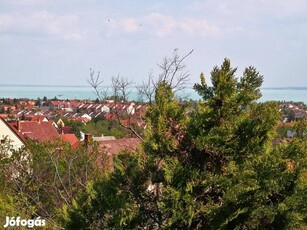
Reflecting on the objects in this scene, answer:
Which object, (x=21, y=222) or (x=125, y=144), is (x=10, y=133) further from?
(x=21, y=222)

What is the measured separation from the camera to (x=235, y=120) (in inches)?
281

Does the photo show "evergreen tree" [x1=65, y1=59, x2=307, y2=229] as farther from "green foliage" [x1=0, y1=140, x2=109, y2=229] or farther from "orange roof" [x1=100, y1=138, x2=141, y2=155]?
"green foliage" [x1=0, y1=140, x2=109, y2=229]

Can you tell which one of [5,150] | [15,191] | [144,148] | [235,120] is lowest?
[15,191]

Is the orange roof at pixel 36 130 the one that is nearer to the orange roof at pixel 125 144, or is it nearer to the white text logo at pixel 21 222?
the orange roof at pixel 125 144

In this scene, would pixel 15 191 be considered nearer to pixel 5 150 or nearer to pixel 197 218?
pixel 5 150

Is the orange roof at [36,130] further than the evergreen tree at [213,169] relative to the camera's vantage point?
Yes

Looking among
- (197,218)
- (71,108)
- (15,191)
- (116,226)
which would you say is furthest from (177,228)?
(71,108)

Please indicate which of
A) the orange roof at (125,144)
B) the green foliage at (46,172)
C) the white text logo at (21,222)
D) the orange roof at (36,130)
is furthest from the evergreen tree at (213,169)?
the orange roof at (36,130)

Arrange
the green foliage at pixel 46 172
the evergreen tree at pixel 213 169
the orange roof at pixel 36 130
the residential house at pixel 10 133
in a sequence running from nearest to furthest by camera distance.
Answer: the evergreen tree at pixel 213 169 → the green foliage at pixel 46 172 → the residential house at pixel 10 133 → the orange roof at pixel 36 130

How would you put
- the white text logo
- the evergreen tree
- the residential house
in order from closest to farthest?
the evergreen tree → the white text logo → the residential house

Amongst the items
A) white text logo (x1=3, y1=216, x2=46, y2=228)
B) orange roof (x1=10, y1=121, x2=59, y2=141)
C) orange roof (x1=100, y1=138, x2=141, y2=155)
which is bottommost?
white text logo (x1=3, y1=216, x2=46, y2=228)

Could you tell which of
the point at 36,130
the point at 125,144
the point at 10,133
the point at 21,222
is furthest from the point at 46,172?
the point at 36,130

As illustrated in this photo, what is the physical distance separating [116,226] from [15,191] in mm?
9412

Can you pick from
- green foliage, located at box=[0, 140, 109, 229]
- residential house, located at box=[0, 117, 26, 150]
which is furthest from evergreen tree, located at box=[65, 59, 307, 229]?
residential house, located at box=[0, 117, 26, 150]
